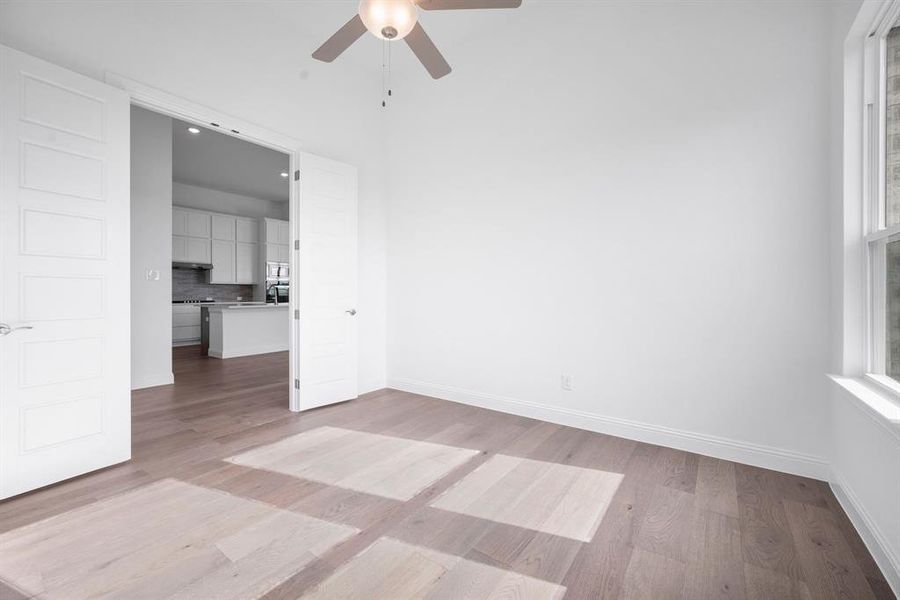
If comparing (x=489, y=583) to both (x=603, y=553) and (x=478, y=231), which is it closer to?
(x=603, y=553)

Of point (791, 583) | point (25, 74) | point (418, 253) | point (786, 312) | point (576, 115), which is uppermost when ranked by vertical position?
point (576, 115)

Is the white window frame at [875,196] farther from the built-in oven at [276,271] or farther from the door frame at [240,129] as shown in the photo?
the built-in oven at [276,271]

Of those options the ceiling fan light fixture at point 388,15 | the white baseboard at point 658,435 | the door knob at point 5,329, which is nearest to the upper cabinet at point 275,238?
the white baseboard at point 658,435

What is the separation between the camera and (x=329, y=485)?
2309 mm

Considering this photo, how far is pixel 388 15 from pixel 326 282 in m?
2.44

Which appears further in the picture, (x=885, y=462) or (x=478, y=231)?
(x=478, y=231)

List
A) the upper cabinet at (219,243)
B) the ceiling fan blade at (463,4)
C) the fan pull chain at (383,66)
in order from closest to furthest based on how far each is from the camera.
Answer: the ceiling fan blade at (463,4)
the fan pull chain at (383,66)
the upper cabinet at (219,243)

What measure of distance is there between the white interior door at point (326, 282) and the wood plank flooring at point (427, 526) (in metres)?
0.86

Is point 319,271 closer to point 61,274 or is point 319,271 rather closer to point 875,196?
Answer: point 61,274

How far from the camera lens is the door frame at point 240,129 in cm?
274

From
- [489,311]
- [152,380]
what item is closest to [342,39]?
[489,311]

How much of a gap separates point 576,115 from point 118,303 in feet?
11.7

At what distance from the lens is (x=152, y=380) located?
4.61m

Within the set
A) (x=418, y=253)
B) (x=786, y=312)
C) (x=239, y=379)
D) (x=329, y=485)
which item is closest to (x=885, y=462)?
(x=786, y=312)
